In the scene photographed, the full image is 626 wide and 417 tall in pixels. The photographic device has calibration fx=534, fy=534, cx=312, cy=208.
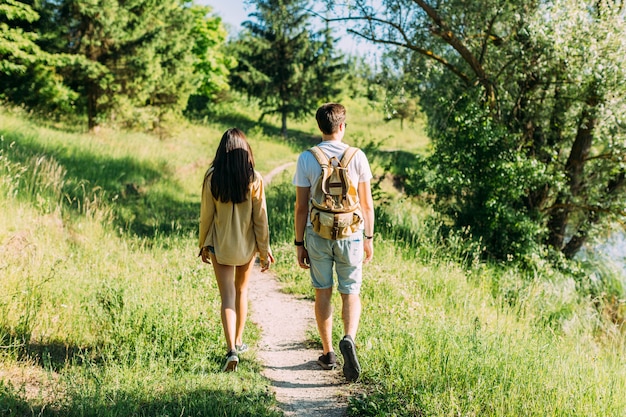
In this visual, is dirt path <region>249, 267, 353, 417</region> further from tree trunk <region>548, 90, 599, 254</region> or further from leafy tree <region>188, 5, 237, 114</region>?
leafy tree <region>188, 5, 237, 114</region>

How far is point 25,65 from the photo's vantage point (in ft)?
55.1

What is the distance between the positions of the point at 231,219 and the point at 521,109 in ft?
28.5

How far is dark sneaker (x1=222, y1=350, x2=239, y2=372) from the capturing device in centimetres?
457

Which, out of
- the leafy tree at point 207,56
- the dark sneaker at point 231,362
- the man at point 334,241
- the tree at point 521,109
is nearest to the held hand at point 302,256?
the man at point 334,241

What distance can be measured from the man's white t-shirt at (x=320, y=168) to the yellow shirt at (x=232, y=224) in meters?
0.40

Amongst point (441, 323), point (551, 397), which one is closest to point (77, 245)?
point (441, 323)

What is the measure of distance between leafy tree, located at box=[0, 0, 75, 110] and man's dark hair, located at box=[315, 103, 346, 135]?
13.5 m

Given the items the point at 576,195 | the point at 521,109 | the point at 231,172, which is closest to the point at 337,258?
the point at 231,172

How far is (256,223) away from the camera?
483 cm

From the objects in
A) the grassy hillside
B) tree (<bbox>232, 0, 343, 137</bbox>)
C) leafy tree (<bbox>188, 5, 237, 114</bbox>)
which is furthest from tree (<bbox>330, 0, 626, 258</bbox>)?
leafy tree (<bbox>188, 5, 237, 114</bbox>)

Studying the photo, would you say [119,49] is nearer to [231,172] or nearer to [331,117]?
[231,172]

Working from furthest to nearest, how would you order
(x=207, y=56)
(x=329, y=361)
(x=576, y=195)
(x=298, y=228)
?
(x=207, y=56) → (x=576, y=195) → (x=329, y=361) → (x=298, y=228)

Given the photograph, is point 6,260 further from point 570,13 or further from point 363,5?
point 570,13

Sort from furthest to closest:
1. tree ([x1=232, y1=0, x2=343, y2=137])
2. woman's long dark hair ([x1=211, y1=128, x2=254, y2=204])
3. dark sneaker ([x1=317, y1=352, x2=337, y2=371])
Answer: tree ([x1=232, y1=0, x2=343, y2=137]) → dark sneaker ([x1=317, y1=352, x2=337, y2=371]) → woman's long dark hair ([x1=211, y1=128, x2=254, y2=204])
